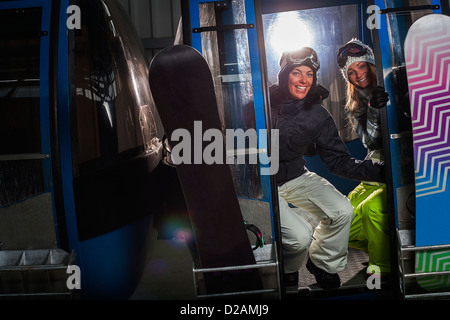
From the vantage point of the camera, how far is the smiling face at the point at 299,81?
290 centimetres

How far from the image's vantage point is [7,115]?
2.52 m

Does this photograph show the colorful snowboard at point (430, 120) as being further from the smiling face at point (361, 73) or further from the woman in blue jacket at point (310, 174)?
the smiling face at point (361, 73)

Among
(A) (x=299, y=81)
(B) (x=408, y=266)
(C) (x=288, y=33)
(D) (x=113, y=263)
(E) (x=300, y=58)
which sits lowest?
(B) (x=408, y=266)

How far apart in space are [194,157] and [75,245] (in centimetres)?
93

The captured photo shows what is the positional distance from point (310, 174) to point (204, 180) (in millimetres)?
996

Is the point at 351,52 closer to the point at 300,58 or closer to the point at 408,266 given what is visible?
the point at 300,58

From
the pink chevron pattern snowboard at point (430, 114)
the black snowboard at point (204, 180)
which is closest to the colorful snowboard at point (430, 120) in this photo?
the pink chevron pattern snowboard at point (430, 114)

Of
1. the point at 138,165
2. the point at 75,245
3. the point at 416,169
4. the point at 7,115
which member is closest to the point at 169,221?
the point at 138,165

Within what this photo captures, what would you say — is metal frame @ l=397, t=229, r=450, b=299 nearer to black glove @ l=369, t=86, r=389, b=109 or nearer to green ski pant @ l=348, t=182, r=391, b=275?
green ski pant @ l=348, t=182, r=391, b=275

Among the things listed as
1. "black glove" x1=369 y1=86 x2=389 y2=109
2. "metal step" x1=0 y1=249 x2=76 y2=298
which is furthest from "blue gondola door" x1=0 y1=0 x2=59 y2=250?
"black glove" x1=369 y1=86 x2=389 y2=109

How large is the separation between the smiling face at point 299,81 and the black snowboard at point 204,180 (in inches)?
35.6

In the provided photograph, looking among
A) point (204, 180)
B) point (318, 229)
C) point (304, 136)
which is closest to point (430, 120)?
point (304, 136)

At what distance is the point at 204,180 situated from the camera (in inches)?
88.1

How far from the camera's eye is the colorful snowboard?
2277mm
